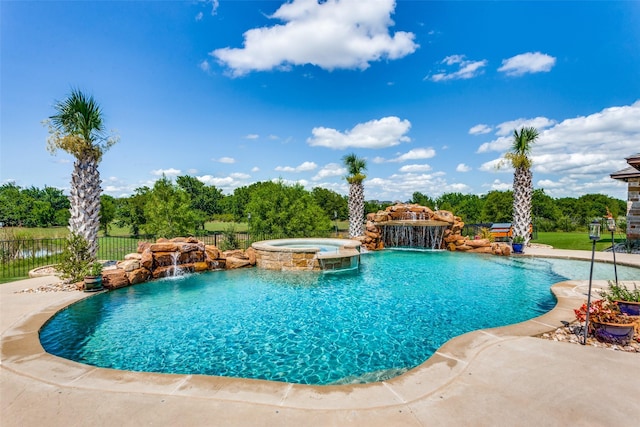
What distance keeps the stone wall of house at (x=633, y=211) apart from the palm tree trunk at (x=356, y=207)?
14990mm

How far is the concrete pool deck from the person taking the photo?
3.07m

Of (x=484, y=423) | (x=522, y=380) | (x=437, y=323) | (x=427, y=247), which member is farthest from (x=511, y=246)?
(x=484, y=423)

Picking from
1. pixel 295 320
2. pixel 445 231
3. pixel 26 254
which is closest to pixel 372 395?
pixel 295 320

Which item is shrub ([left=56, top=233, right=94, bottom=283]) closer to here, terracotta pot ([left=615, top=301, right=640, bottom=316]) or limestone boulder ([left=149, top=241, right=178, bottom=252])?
limestone boulder ([left=149, top=241, right=178, bottom=252])

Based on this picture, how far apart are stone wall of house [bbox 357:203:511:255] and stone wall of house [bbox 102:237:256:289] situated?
353 inches

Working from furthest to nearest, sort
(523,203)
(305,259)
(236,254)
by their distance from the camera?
(523,203) < (236,254) < (305,259)

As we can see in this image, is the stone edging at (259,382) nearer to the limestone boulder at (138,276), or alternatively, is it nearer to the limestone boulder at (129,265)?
the limestone boulder at (138,276)

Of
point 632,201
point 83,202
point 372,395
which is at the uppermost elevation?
point 83,202

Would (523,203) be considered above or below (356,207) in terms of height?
below

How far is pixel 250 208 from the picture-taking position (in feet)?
70.1

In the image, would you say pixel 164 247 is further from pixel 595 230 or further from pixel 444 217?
pixel 444 217

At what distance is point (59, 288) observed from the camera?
29.4 feet

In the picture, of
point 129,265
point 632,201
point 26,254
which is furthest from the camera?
point 632,201

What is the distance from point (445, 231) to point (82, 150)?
18.9 meters
